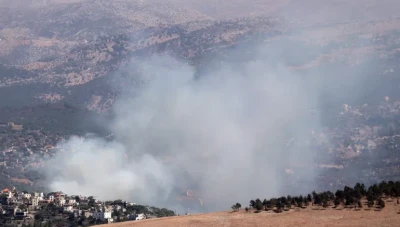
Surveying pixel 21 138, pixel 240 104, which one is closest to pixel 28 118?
pixel 21 138

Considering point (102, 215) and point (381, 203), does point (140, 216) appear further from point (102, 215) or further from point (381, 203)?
point (381, 203)

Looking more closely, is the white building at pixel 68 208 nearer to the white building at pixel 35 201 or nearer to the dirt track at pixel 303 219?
the white building at pixel 35 201

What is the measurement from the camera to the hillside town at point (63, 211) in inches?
3076

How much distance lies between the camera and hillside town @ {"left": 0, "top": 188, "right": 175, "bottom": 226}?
256 ft

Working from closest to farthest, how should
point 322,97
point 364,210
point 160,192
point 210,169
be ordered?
1. point 364,210
2. point 160,192
3. point 210,169
4. point 322,97

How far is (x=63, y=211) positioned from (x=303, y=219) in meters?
45.8

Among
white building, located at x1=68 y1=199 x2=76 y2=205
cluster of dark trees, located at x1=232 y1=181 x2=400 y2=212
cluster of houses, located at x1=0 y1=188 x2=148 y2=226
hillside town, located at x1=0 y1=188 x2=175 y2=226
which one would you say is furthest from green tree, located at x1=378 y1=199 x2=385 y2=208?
white building, located at x1=68 y1=199 x2=76 y2=205

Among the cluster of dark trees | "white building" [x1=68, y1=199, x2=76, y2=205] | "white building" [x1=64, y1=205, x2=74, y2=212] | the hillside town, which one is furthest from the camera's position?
"white building" [x1=68, y1=199, x2=76, y2=205]

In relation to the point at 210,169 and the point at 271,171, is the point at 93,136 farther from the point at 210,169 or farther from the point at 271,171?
the point at 271,171

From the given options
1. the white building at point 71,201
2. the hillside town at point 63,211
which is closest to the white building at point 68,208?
the hillside town at point 63,211

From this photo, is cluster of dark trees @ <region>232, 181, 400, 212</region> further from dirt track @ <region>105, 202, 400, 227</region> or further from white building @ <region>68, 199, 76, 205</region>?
white building @ <region>68, 199, 76, 205</region>

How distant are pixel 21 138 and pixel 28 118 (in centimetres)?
1953

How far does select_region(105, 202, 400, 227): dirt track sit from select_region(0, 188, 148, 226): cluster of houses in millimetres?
29384

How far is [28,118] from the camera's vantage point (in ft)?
636
